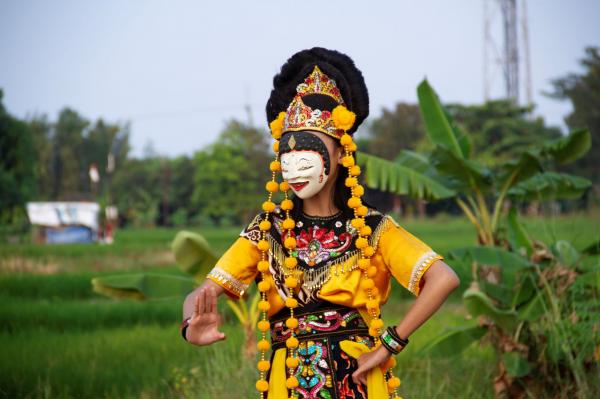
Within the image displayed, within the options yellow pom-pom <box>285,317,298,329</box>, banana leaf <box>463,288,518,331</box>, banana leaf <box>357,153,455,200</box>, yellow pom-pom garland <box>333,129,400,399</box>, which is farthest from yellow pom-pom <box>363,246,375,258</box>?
banana leaf <box>357,153,455,200</box>

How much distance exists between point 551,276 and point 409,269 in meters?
2.41

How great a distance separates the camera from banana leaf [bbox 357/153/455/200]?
5.35 meters

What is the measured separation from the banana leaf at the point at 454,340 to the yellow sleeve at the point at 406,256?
7.77 feet

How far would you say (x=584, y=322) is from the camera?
401cm

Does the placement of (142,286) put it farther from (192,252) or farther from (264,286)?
(264,286)

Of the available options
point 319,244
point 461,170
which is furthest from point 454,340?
point 319,244

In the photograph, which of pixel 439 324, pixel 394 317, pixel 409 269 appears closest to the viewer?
pixel 409 269

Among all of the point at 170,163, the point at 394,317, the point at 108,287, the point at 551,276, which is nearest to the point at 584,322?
the point at 551,276

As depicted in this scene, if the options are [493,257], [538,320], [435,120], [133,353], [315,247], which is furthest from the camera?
[133,353]

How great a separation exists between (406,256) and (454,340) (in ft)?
8.33

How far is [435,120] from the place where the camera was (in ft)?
18.1

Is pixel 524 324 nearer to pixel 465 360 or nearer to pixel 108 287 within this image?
pixel 465 360

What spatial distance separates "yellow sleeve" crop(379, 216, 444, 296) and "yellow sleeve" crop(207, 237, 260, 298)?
17.8 inches

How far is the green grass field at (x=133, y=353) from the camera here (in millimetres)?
4703
